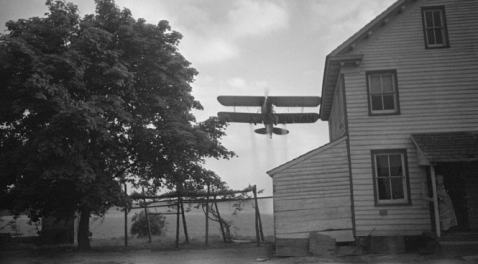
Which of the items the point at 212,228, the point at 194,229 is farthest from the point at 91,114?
the point at 212,228

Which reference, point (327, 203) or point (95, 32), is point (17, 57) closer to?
point (95, 32)

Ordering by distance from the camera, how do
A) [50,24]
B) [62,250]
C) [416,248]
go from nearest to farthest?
[416,248], [50,24], [62,250]

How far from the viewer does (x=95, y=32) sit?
622 inches

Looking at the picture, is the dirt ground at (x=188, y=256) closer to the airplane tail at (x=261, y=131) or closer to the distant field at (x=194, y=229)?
the distant field at (x=194, y=229)

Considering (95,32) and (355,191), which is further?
(95,32)

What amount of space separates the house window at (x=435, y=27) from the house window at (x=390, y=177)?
437 cm

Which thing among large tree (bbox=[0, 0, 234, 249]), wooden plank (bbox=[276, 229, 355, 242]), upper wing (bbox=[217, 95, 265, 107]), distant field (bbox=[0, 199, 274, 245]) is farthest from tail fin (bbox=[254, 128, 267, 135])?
wooden plank (bbox=[276, 229, 355, 242])

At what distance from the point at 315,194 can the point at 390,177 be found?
2765 mm

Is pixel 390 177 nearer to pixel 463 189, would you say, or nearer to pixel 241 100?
pixel 463 189

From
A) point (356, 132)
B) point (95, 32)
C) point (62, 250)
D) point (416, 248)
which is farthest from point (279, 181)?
point (62, 250)

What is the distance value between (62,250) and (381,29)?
16.6m

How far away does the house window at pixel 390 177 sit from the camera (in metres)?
14.3

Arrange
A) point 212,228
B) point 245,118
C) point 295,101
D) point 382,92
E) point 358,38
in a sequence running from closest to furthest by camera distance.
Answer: point 382,92, point 358,38, point 245,118, point 295,101, point 212,228

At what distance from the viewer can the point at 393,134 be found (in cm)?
1458
